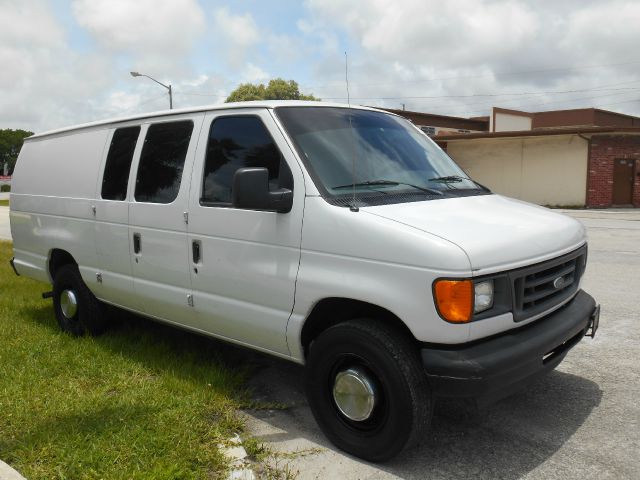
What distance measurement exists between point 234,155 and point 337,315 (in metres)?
1.29

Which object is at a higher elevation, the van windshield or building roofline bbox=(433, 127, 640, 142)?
building roofline bbox=(433, 127, 640, 142)

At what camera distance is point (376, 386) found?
Result: 3168mm

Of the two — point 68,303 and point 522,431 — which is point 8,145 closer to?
point 68,303

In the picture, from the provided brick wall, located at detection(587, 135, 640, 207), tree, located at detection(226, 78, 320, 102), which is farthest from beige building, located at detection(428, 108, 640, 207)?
tree, located at detection(226, 78, 320, 102)

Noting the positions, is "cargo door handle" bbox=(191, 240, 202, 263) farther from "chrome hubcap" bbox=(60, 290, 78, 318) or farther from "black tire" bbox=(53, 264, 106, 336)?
"chrome hubcap" bbox=(60, 290, 78, 318)

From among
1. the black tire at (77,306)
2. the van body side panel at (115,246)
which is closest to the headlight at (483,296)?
the van body side panel at (115,246)

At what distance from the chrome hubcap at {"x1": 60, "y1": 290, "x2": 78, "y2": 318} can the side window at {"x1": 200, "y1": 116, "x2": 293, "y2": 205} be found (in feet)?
7.58

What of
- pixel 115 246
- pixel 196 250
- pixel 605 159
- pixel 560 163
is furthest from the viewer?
pixel 560 163

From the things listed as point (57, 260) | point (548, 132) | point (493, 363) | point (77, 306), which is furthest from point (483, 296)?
point (548, 132)

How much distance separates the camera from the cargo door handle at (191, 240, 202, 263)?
408cm

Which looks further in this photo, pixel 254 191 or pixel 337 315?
pixel 337 315

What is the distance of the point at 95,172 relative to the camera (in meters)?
5.16

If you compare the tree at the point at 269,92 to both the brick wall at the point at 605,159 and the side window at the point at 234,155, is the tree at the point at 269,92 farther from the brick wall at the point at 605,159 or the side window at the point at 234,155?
the side window at the point at 234,155

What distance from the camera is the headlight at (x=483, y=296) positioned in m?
2.90
